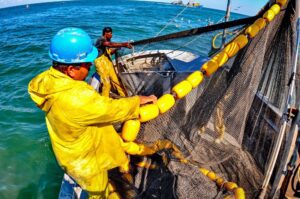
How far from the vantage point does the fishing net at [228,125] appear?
3223 millimetres

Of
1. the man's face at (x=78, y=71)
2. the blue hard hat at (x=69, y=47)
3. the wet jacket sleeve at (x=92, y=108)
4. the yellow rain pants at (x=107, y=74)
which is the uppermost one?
the blue hard hat at (x=69, y=47)

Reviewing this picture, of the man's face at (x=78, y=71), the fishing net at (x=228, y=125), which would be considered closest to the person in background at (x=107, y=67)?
the fishing net at (x=228, y=125)

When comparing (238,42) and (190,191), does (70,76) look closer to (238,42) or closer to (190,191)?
(238,42)

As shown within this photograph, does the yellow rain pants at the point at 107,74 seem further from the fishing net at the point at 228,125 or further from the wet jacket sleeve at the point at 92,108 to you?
the wet jacket sleeve at the point at 92,108

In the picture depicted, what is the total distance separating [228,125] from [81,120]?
2.11m

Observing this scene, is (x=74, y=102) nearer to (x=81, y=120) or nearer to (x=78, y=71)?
(x=81, y=120)

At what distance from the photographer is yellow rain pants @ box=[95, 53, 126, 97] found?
6.39 m

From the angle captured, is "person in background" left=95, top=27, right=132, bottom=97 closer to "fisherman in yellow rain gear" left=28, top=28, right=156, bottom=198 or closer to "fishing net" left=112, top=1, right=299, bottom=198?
"fishing net" left=112, top=1, right=299, bottom=198

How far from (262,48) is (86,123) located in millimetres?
2262

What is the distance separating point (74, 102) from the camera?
231cm

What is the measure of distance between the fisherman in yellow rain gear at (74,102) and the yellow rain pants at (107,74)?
357 cm

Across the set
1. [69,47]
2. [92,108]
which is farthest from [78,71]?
[92,108]

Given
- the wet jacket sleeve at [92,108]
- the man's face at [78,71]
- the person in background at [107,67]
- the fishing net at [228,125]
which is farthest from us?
the person in background at [107,67]

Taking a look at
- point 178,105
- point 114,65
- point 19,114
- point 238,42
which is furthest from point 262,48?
point 19,114
